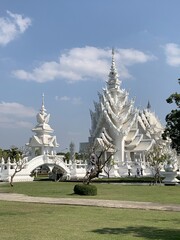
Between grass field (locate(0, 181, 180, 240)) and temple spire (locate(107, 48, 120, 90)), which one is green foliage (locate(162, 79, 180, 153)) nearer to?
grass field (locate(0, 181, 180, 240))

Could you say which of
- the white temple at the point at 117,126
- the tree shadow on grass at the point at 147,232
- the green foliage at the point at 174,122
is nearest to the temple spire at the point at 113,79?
the white temple at the point at 117,126

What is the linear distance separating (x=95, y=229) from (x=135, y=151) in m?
60.4

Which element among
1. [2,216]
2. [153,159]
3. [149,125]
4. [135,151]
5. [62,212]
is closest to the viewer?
[2,216]

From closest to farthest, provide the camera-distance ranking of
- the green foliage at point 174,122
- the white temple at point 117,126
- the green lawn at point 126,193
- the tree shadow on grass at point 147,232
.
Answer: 1. the tree shadow on grass at point 147,232
2. the green lawn at point 126,193
3. the green foliage at point 174,122
4. the white temple at point 117,126

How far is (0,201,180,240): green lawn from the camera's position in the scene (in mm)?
10273

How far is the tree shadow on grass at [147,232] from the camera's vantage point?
1026 centimetres

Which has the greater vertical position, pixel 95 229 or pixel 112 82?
pixel 112 82

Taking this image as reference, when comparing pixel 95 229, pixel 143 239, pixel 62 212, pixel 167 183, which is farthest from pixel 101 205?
pixel 167 183

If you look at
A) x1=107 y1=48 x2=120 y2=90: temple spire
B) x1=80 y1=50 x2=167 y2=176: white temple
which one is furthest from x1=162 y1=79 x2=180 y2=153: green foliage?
x1=107 y1=48 x2=120 y2=90: temple spire

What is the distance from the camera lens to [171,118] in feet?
133

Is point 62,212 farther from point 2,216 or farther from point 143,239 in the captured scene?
point 143,239

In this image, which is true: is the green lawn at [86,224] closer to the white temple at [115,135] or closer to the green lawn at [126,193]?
the green lawn at [126,193]

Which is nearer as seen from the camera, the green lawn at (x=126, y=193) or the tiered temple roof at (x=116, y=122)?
the green lawn at (x=126, y=193)

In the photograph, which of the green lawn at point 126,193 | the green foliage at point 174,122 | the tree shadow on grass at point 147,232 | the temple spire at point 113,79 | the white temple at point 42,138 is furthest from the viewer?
the temple spire at point 113,79
